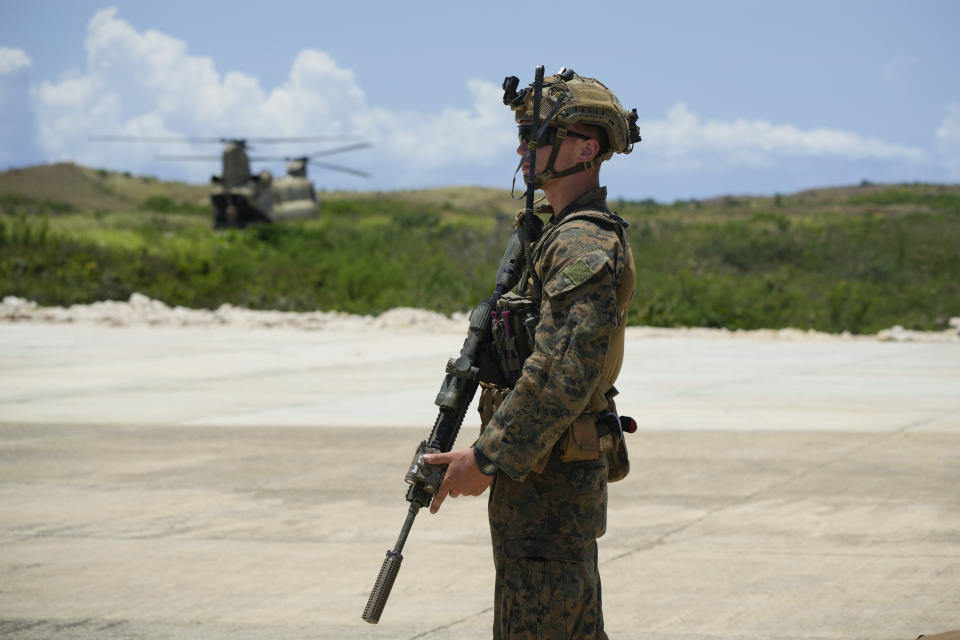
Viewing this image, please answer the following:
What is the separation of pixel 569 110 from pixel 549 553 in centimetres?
122

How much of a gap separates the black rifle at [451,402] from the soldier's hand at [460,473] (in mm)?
26

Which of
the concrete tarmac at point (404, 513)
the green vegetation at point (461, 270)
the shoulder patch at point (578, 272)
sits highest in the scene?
the shoulder patch at point (578, 272)

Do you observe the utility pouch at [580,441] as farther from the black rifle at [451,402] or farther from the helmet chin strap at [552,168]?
the helmet chin strap at [552,168]

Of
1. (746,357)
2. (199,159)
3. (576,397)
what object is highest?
(199,159)

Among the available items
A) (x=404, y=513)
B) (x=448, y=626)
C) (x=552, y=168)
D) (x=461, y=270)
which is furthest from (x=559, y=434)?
(x=461, y=270)

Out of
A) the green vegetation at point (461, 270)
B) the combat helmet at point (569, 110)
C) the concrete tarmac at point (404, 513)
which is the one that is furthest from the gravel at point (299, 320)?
the combat helmet at point (569, 110)

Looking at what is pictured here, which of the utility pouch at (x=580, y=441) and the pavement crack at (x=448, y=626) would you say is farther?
the pavement crack at (x=448, y=626)

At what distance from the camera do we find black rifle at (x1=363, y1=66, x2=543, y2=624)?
345 centimetres

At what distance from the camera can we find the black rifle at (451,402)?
3.45 m

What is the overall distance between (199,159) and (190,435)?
170 feet

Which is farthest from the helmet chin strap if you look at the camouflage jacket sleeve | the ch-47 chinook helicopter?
the ch-47 chinook helicopter

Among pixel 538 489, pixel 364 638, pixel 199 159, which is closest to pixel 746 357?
pixel 364 638

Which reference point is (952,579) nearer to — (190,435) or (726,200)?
(190,435)

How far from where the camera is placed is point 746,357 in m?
18.5
